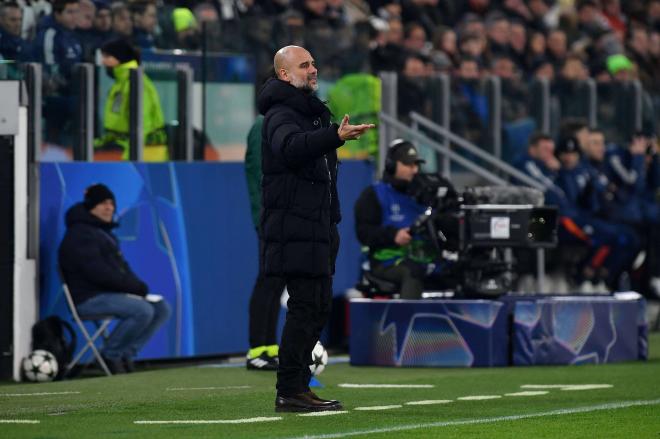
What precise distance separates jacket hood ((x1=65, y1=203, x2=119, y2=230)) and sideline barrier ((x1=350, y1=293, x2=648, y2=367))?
2.13 meters

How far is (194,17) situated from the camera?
1630 cm

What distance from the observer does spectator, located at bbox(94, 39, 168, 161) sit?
15.1 m

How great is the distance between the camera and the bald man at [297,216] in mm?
10148

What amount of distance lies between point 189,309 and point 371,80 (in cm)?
306

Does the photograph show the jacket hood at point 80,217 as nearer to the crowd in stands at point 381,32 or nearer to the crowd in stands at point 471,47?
the crowd in stands at point 471,47

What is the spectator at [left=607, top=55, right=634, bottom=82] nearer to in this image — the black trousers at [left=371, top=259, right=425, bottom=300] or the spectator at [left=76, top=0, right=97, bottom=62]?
the black trousers at [left=371, top=259, right=425, bottom=300]

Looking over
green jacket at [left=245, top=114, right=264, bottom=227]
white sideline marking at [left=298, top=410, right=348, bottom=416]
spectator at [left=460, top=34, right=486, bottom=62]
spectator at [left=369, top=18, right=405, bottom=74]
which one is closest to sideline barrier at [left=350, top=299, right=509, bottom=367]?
green jacket at [left=245, top=114, right=264, bottom=227]

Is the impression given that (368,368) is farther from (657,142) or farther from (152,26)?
(657,142)

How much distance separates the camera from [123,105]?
15.3 meters

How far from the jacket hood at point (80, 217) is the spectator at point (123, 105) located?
0.78 m

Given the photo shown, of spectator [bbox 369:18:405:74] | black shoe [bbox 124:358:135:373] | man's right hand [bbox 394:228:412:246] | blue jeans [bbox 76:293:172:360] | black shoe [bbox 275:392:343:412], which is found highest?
spectator [bbox 369:18:405:74]

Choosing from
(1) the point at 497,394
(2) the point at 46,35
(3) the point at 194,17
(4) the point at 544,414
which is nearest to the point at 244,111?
(3) the point at 194,17

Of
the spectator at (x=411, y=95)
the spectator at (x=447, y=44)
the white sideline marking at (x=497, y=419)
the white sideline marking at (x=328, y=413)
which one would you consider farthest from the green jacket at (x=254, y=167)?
the spectator at (x=447, y=44)

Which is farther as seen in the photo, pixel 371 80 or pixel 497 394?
pixel 371 80
